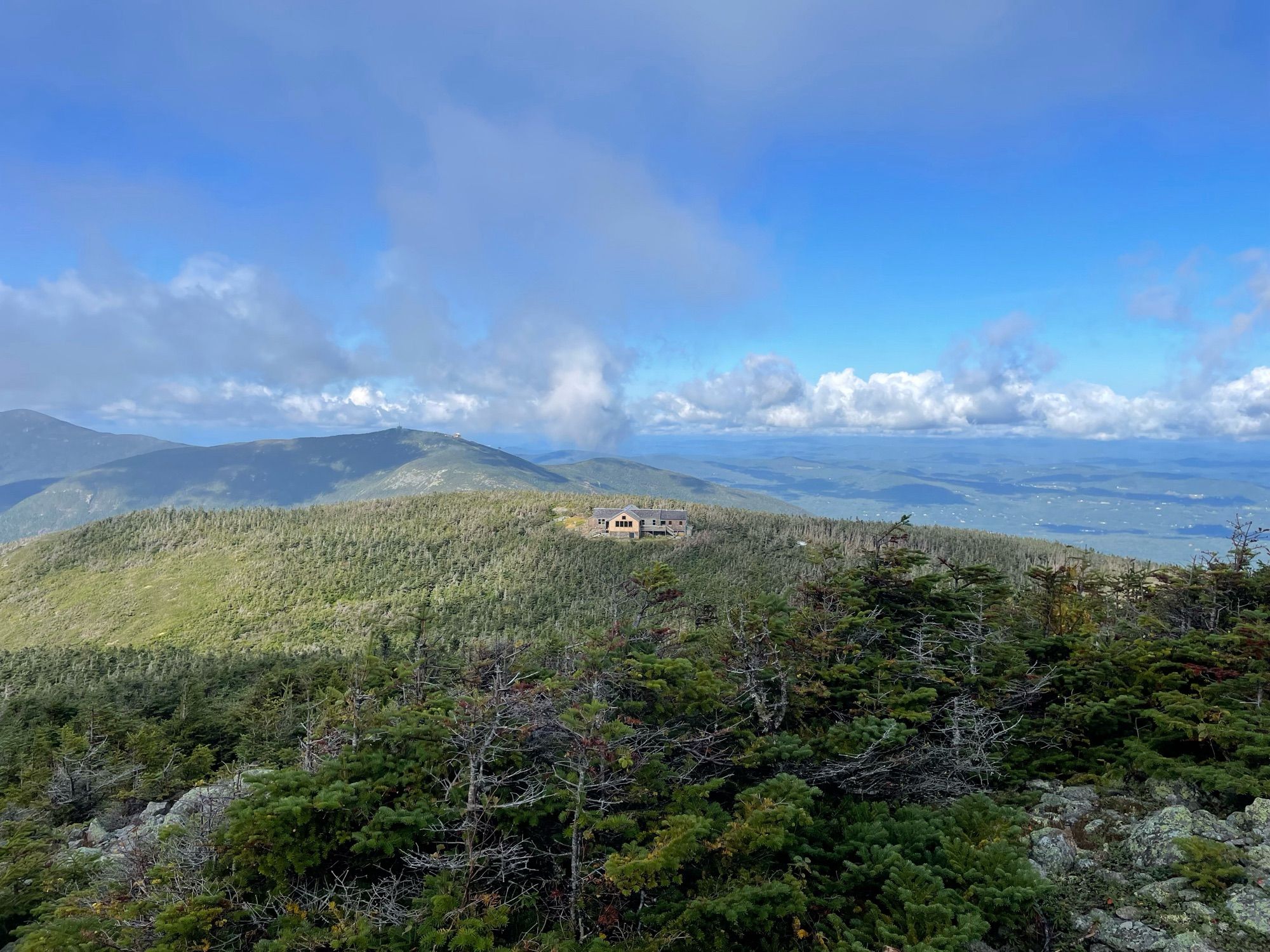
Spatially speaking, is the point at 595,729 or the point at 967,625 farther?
the point at 967,625

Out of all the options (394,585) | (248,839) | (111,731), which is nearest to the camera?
(248,839)

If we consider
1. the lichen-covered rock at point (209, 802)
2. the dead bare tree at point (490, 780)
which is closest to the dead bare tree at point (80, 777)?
the lichen-covered rock at point (209, 802)

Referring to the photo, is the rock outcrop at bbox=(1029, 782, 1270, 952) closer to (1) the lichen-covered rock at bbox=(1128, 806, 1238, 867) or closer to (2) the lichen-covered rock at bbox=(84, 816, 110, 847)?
(1) the lichen-covered rock at bbox=(1128, 806, 1238, 867)

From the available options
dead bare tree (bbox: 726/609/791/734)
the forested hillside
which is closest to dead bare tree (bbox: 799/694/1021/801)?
the forested hillside

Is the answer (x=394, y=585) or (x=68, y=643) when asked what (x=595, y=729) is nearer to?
(x=394, y=585)

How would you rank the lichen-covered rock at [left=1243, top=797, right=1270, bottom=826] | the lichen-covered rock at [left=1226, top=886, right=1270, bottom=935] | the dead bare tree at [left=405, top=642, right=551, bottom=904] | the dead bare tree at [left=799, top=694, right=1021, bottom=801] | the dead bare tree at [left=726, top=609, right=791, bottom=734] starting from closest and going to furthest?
the lichen-covered rock at [left=1226, top=886, right=1270, bottom=935] < the dead bare tree at [left=405, top=642, right=551, bottom=904] < the lichen-covered rock at [left=1243, top=797, right=1270, bottom=826] < the dead bare tree at [left=799, top=694, right=1021, bottom=801] < the dead bare tree at [left=726, top=609, right=791, bottom=734]

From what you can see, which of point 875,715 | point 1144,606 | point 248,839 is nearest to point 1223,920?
point 875,715

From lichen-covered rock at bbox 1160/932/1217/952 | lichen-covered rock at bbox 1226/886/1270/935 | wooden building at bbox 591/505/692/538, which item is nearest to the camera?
lichen-covered rock at bbox 1160/932/1217/952
